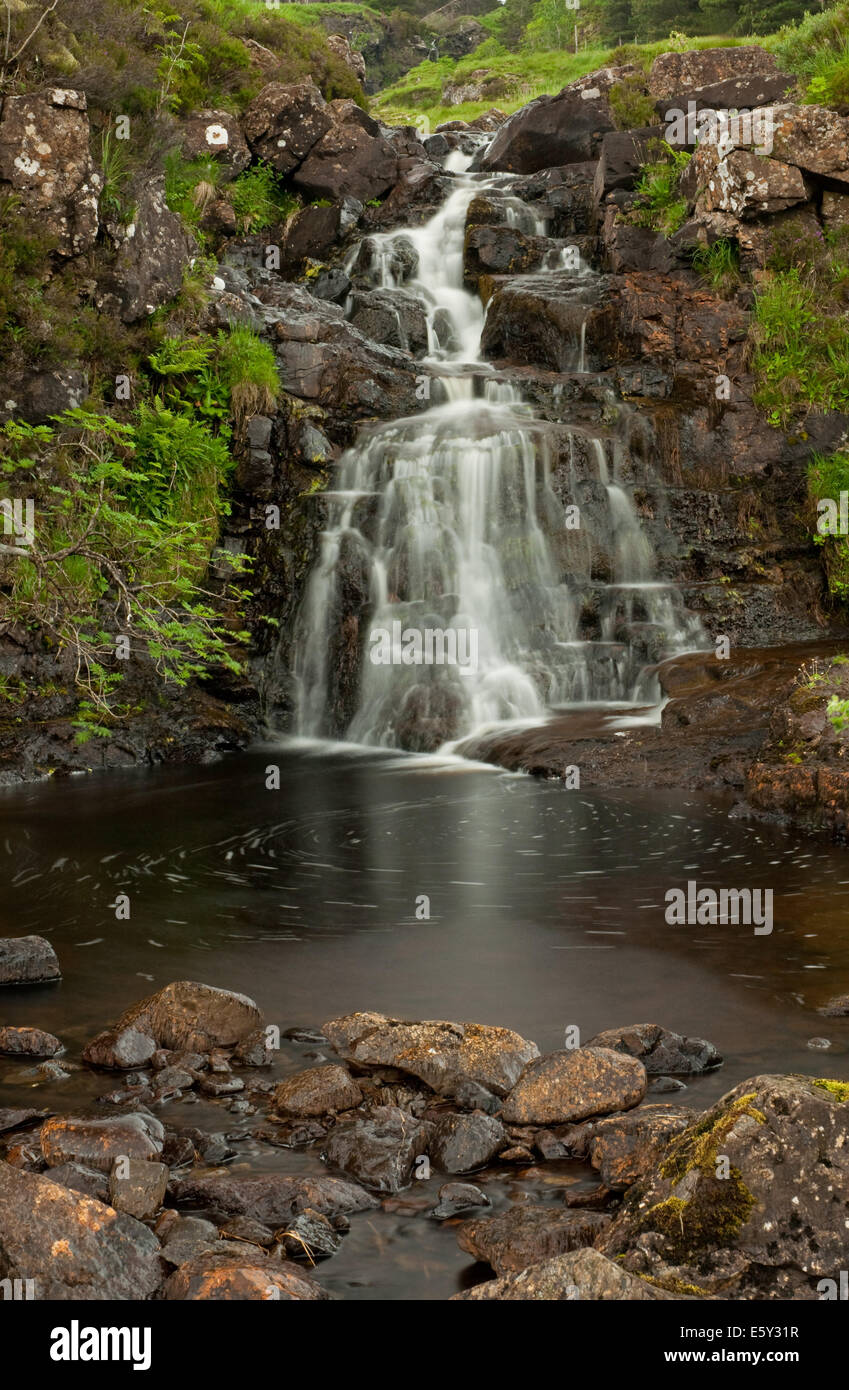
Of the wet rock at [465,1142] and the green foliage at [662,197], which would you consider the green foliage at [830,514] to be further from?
the wet rock at [465,1142]

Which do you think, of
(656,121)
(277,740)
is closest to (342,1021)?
(277,740)

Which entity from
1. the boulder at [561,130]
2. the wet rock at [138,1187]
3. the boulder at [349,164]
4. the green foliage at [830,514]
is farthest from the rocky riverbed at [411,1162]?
the boulder at [561,130]

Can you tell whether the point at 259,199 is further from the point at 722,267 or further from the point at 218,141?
the point at 722,267

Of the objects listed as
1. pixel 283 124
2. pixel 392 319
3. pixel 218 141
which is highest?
pixel 283 124

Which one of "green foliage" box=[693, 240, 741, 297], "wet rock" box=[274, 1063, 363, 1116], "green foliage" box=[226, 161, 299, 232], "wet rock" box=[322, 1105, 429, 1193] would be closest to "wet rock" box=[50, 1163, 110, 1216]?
"wet rock" box=[322, 1105, 429, 1193]

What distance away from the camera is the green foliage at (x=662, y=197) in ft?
65.0

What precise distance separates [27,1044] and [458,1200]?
7.86 feet

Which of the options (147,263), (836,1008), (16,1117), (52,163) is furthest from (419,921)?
(147,263)

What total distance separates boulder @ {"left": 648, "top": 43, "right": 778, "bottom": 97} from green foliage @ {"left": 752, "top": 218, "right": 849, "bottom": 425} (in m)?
7.47

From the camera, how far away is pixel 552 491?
53.4ft

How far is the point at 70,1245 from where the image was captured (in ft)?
10.9

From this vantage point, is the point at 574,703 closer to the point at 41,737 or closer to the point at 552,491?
the point at 552,491

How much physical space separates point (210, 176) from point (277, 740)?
11629mm

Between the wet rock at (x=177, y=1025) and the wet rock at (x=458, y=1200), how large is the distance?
1.69 m
